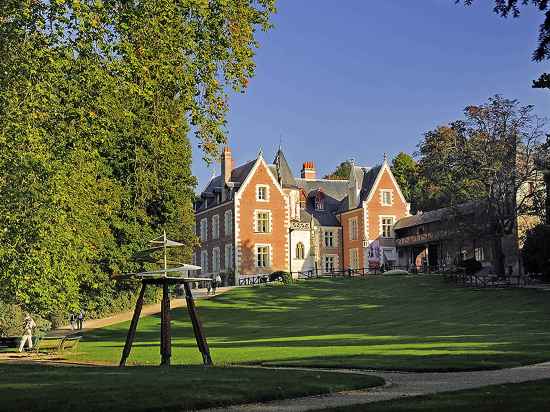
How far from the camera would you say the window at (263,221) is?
208 ft

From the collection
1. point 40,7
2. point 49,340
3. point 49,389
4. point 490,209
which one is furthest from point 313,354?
point 490,209

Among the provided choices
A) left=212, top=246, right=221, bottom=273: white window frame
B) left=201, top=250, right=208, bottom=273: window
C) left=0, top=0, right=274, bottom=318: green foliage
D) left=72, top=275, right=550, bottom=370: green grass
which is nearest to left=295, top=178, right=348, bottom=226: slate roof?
left=212, top=246, right=221, bottom=273: white window frame

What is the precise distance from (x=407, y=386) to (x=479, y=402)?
10.2 feet

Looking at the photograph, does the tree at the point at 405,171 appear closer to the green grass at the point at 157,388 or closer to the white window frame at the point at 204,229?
the white window frame at the point at 204,229

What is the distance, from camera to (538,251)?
42281mm

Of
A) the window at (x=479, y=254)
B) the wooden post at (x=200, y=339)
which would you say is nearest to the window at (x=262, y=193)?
the window at (x=479, y=254)

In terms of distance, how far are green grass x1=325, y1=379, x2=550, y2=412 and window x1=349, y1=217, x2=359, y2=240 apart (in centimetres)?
5589

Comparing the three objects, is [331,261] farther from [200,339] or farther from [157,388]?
[157,388]

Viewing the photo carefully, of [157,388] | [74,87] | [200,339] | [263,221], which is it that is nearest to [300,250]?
[263,221]

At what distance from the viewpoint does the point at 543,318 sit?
29859 millimetres

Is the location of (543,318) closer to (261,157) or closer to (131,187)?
(131,187)

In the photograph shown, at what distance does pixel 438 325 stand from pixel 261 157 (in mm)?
35182

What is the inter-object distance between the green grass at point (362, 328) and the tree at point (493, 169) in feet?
17.8

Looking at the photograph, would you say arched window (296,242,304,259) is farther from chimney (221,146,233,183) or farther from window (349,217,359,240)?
chimney (221,146,233,183)
